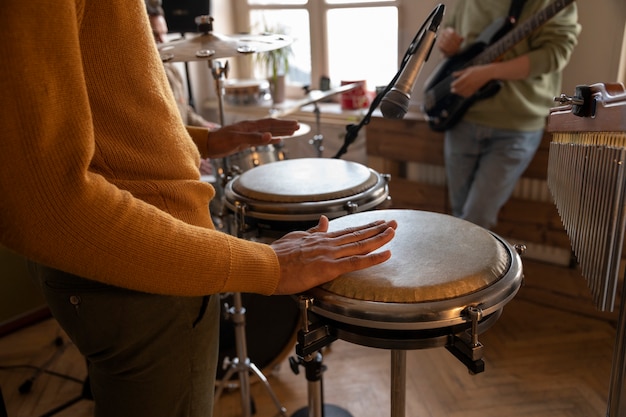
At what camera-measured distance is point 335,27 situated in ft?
10.5

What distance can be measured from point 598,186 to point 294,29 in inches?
111

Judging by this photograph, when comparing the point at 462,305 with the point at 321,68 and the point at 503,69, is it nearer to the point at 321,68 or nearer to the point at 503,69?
the point at 503,69

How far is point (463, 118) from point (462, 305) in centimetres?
156

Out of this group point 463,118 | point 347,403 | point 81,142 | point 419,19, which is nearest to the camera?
point 81,142

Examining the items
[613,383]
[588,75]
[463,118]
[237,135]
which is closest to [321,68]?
[463,118]

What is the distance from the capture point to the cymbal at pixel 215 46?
54.4 inches

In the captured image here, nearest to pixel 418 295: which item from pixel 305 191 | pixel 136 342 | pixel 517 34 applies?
pixel 136 342

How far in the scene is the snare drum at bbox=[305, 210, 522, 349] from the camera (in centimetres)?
80

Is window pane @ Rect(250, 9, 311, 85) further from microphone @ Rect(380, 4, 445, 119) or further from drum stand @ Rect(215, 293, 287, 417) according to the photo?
microphone @ Rect(380, 4, 445, 119)

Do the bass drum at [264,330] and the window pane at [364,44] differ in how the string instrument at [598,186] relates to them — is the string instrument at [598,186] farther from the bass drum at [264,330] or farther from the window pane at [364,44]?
the window pane at [364,44]

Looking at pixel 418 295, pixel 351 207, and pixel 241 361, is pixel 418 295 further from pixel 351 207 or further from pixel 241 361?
pixel 241 361

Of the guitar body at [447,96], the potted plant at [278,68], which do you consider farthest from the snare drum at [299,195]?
the potted plant at [278,68]

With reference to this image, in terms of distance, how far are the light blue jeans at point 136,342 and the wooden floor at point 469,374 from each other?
1.03 m

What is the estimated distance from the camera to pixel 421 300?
2.63 feet
